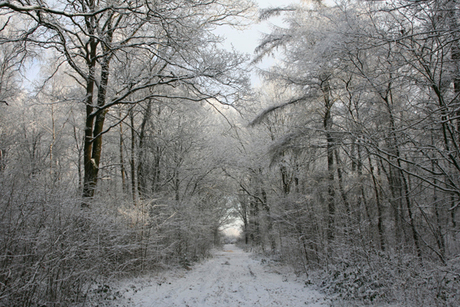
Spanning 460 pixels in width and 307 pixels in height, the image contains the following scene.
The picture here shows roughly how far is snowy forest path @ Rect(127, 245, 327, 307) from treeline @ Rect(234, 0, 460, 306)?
813 mm

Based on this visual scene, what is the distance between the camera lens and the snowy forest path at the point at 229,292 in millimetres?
5285

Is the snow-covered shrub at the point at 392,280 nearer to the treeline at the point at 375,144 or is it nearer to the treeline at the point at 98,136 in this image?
the treeline at the point at 375,144

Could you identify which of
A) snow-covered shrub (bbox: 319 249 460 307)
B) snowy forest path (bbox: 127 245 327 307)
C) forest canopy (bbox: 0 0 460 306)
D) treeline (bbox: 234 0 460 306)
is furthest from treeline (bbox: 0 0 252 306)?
snow-covered shrub (bbox: 319 249 460 307)

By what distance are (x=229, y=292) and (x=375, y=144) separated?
16.0ft

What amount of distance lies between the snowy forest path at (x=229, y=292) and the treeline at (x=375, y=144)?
0.81 metres

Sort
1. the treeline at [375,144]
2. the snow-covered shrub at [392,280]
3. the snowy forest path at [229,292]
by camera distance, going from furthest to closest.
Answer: the snowy forest path at [229,292]
the snow-covered shrub at [392,280]
the treeline at [375,144]

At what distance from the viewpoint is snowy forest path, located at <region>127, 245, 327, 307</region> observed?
5.29 metres

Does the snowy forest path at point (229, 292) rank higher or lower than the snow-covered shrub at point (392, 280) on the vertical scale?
lower

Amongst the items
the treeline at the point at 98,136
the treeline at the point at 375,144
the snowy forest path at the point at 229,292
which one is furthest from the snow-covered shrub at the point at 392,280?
the treeline at the point at 98,136

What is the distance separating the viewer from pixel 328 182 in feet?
23.6

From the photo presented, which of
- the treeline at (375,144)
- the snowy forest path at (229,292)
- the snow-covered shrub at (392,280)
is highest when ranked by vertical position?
the treeline at (375,144)

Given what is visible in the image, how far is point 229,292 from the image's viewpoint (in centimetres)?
622

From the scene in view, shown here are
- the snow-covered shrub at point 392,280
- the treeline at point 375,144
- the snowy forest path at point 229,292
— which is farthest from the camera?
the snowy forest path at point 229,292

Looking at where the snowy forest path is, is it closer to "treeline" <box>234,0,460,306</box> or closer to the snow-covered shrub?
the snow-covered shrub
